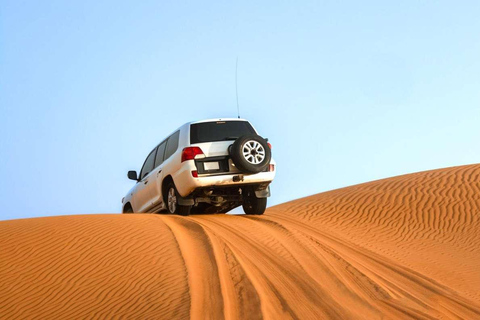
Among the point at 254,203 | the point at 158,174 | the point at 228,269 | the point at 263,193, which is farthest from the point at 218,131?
the point at 228,269

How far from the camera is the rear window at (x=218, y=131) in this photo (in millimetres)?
12203

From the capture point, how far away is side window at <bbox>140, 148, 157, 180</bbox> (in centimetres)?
1413

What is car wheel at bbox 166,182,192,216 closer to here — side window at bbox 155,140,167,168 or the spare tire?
side window at bbox 155,140,167,168

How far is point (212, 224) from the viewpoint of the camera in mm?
11273

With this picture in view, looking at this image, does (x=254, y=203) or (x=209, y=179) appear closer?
(x=209, y=179)

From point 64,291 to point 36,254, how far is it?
170cm

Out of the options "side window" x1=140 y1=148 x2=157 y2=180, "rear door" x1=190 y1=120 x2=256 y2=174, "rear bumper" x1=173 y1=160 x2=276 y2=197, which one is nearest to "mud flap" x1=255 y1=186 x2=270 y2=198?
"rear bumper" x1=173 y1=160 x2=276 y2=197

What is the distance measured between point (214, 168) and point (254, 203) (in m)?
1.32

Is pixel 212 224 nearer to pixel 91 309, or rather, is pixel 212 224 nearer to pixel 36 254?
pixel 36 254

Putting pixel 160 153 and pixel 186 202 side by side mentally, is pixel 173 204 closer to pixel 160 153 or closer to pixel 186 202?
pixel 186 202

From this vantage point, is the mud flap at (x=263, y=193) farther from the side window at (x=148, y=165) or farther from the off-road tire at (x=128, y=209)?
the off-road tire at (x=128, y=209)

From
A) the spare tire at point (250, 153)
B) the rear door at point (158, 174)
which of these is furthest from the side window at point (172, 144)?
the spare tire at point (250, 153)

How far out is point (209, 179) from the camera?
38.7 ft

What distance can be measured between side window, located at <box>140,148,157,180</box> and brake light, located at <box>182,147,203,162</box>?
2203 millimetres
